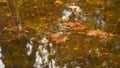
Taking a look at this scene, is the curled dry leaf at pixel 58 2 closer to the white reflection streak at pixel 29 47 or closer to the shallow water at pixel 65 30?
the shallow water at pixel 65 30

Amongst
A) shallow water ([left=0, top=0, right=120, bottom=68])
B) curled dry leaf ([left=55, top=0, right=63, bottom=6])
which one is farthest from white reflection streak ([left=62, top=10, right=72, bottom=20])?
curled dry leaf ([left=55, top=0, right=63, bottom=6])

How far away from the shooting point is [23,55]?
18.7 feet

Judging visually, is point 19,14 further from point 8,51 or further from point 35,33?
point 8,51

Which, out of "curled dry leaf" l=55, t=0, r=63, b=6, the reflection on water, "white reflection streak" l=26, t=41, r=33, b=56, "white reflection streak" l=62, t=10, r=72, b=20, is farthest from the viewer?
"white reflection streak" l=26, t=41, r=33, b=56

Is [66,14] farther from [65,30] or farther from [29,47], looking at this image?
A: [29,47]

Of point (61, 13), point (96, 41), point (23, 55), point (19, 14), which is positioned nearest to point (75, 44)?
point (96, 41)

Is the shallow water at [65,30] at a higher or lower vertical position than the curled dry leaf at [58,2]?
lower

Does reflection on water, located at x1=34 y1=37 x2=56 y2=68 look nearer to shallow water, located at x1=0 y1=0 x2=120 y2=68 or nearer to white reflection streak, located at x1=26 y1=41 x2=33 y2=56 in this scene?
shallow water, located at x1=0 y1=0 x2=120 y2=68

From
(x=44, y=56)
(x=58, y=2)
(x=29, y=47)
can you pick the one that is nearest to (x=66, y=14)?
(x=58, y=2)

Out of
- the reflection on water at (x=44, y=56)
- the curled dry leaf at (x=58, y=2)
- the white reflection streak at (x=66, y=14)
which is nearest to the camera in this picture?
the curled dry leaf at (x=58, y=2)

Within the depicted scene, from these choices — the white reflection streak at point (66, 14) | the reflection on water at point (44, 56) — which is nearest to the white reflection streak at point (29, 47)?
the reflection on water at point (44, 56)

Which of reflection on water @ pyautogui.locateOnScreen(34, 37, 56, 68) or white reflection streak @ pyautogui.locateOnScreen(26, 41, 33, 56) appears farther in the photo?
white reflection streak @ pyautogui.locateOnScreen(26, 41, 33, 56)

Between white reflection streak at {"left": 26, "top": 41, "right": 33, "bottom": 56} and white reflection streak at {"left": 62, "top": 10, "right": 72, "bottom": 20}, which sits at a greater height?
white reflection streak at {"left": 62, "top": 10, "right": 72, "bottom": 20}

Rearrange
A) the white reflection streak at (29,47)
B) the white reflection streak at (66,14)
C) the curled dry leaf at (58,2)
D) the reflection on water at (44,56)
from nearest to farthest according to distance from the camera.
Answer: the curled dry leaf at (58,2), the white reflection streak at (66,14), the reflection on water at (44,56), the white reflection streak at (29,47)
